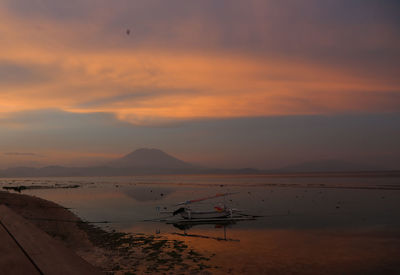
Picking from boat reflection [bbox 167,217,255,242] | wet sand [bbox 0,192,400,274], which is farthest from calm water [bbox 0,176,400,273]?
boat reflection [bbox 167,217,255,242]

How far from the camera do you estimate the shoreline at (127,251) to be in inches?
643

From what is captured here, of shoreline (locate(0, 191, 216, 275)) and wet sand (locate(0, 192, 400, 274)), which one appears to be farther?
wet sand (locate(0, 192, 400, 274))

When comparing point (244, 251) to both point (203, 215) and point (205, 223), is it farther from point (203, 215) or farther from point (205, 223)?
point (203, 215)

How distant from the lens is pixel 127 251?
19609mm

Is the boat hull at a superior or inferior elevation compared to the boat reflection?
superior

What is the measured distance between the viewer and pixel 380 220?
32.8m

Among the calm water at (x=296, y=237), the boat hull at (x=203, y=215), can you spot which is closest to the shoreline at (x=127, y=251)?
the calm water at (x=296, y=237)

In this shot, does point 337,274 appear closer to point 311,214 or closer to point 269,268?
point 269,268

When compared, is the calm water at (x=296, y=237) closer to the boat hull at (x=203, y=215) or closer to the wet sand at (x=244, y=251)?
the wet sand at (x=244, y=251)

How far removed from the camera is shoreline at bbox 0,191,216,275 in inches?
643

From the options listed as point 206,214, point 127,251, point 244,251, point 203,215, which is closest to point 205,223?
point 203,215

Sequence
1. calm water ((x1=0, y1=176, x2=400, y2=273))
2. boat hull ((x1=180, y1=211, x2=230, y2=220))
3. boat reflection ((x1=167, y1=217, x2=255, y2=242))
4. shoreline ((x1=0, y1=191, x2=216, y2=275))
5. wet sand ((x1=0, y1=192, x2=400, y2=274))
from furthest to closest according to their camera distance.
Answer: boat hull ((x1=180, y1=211, x2=230, y2=220)) → boat reflection ((x1=167, y1=217, x2=255, y2=242)) → calm water ((x1=0, y1=176, x2=400, y2=273)) → wet sand ((x1=0, y1=192, x2=400, y2=274)) → shoreline ((x1=0, y1=191, x2=216, y2=275))

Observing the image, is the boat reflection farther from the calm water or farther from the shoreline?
the shoreline

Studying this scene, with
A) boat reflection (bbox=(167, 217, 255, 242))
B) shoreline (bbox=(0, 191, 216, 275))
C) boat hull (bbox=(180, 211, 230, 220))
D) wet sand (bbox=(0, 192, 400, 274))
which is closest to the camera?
shoreline (bbox=(0, 191, 216, 275))
